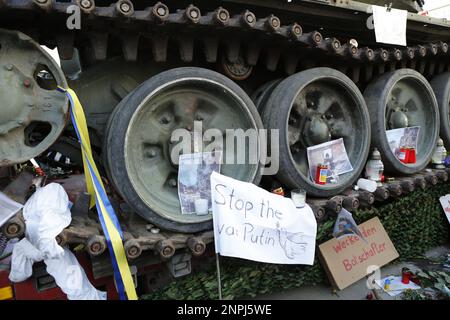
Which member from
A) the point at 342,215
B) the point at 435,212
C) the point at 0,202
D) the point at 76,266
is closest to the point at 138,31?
the point at 0,202

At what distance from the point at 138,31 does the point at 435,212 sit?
2.75m

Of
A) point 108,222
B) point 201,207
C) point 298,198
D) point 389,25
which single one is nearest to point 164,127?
point 201,207

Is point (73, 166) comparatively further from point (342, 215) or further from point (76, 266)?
point (342, 215)

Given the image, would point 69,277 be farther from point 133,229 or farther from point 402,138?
point 402,138

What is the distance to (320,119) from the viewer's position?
2232 millimetres

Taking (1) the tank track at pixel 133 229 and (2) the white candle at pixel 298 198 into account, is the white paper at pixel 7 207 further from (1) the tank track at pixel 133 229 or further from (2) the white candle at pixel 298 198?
(2) the white candle at pixel 298 198

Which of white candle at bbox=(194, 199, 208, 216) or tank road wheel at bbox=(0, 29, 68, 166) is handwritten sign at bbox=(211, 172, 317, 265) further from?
tank road wheel at bbox=(0, 29, 68, 166)

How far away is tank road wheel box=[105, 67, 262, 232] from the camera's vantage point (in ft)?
5.27

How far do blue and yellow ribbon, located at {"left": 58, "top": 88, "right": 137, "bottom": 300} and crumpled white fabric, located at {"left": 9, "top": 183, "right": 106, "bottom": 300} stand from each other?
14 cm

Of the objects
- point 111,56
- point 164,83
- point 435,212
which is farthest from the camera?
point 435,212

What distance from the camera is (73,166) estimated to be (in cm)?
297

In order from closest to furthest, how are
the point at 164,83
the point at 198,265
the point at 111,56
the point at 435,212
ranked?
1. the point at 164,83
2. the point at 198,265
3. the point at 111,56
4. the point at 435,212

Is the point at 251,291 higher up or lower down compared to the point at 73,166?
lower down

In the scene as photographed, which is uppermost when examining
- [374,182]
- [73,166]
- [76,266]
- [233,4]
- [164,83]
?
[233,4]
